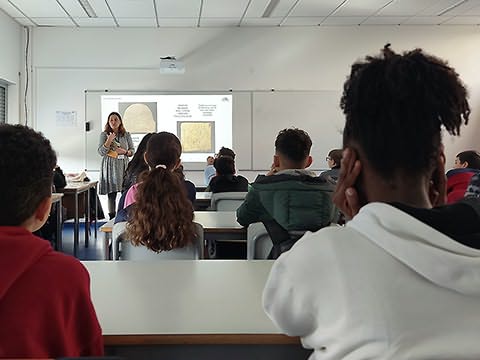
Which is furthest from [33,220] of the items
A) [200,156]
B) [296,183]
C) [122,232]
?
[200,156]

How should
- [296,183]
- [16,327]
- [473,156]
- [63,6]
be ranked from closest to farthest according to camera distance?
[16,327] → [296,183] → [473,156] → [63,6]

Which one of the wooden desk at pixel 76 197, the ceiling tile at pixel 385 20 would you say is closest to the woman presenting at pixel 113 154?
the wooden desk at pixel 76 197

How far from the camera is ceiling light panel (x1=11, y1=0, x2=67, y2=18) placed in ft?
19.9

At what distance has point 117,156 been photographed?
657 centimetres

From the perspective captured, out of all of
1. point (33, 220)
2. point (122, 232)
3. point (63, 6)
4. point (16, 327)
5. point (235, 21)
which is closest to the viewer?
point (16, 327)

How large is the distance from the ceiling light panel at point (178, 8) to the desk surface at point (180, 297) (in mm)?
4926

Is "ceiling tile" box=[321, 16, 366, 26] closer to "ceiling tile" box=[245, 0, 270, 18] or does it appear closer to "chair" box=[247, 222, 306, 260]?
"ceiling tile" box=[245, 0, 270, 18]

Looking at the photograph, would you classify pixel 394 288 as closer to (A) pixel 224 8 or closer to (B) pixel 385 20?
(A) pixel 224 8

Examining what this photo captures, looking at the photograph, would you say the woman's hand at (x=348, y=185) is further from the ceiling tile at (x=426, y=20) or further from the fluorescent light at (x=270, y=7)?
the ceiling tile at (x=426, y=20)

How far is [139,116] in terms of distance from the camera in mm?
7258

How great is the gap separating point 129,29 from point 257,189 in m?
5.31

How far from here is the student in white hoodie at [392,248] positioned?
30.0 inches

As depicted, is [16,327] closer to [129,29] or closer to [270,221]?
[270,221]

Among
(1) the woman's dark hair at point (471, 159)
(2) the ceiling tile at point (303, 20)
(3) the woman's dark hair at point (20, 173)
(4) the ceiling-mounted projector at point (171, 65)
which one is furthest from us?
(4) the ceiling-mounted projector at point (171, 65)
